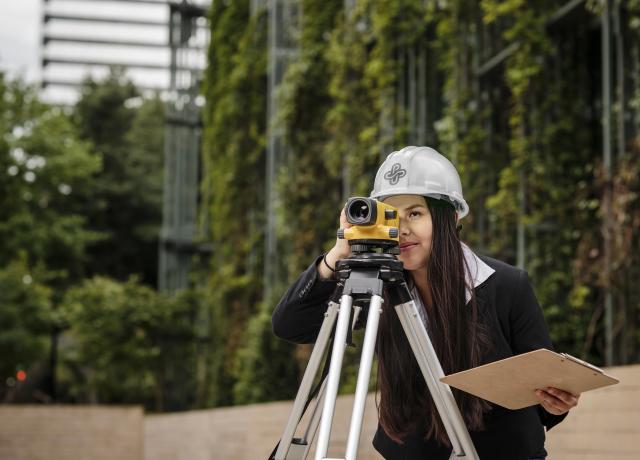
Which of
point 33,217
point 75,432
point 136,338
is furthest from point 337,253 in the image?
point 33,217

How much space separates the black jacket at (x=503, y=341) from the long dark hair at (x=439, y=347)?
3 cm

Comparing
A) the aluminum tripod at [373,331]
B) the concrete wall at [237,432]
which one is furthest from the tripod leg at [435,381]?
the concrete wall at [237,432]

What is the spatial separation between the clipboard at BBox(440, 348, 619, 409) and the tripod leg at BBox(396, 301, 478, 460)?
0.07 metres

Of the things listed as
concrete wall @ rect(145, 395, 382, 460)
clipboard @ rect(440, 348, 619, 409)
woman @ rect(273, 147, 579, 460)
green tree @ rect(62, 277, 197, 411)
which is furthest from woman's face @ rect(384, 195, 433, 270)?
green tree @ rect(62, 277, 197, 411)

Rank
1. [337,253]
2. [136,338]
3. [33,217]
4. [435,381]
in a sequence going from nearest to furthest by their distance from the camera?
[435,381] < [337,253] < [136,338] < [33,217]

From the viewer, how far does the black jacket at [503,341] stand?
7.24ft

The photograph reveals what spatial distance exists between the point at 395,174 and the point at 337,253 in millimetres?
221

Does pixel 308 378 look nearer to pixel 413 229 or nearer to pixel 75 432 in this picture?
pixel 413 229

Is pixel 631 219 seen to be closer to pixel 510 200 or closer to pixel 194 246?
pixel 510 200

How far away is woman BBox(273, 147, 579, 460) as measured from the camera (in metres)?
2.22

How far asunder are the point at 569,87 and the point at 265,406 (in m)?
3.59

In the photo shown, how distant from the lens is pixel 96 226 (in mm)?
33562

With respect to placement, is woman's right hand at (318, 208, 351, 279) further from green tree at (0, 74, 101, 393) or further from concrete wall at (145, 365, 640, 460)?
green tree at (0, 74, 101, 393)

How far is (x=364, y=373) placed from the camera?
Result: 206cm
